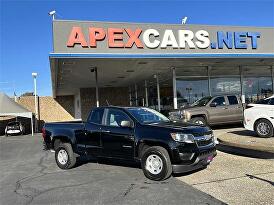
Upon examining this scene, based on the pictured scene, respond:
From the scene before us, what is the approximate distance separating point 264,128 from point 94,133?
273 inches

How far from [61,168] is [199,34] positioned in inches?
446

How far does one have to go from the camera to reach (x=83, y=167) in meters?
10.8

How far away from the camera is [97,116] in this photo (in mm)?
10203

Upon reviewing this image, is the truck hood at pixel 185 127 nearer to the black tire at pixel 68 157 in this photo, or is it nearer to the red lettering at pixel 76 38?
the black tire at pixel 68 157

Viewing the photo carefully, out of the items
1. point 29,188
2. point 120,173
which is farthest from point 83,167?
point 29,188

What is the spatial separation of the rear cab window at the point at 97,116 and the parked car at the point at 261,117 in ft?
21.6

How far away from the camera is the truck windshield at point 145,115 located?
933cm

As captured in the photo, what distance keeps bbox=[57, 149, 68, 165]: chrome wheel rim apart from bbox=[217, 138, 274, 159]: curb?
492cm

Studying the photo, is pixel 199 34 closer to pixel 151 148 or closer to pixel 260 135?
pixel 260 135

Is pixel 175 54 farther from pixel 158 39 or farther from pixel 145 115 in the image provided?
pixel 145 115

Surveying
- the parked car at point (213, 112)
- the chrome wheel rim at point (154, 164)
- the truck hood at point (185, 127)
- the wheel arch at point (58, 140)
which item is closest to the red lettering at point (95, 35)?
the parked car at point (213, 112)

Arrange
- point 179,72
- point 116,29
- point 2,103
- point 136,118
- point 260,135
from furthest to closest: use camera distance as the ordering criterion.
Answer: point 2,103 → point 179,72 → point 116,29 → point 260,135 → point 136,118

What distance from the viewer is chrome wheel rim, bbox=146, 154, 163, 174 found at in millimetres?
8354

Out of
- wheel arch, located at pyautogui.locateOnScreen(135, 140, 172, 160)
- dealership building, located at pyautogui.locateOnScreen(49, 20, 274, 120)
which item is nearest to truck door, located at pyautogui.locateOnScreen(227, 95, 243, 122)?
dealership building, located at pyautogui.locateOnScreen(49, 20, 274, 120)
